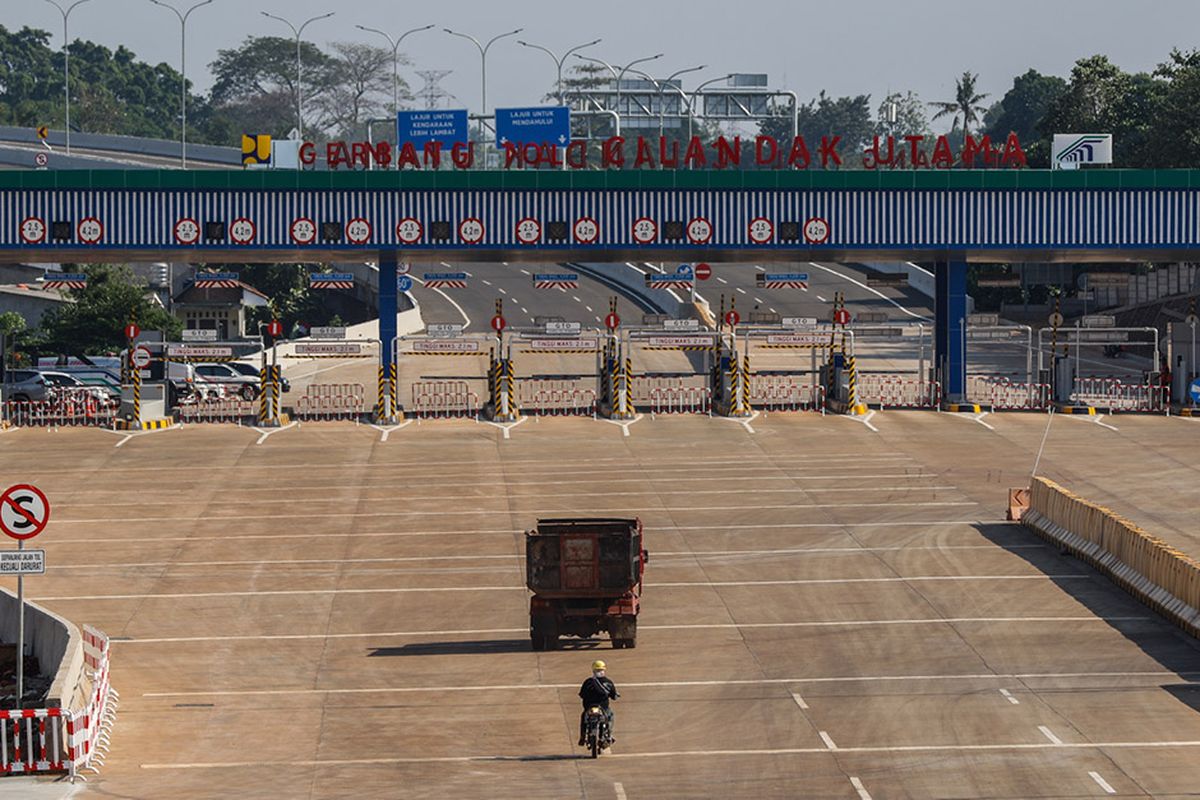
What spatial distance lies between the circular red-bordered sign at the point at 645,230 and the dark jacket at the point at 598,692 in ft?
122

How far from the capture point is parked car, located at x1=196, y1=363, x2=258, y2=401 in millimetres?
70125

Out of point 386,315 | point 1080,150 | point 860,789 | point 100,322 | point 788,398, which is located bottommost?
point 860,789

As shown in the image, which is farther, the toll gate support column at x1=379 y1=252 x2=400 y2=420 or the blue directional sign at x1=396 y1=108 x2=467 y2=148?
the blue directional sign at x1=396 y1=108 x2=467 y2=148

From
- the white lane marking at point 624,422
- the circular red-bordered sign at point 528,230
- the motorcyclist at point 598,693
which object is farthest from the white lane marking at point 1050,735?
the circular red-bordered sign at point 528,230

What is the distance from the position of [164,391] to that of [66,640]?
32960 mm

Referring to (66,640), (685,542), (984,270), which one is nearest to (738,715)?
(66,640)

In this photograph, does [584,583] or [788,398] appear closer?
[584,583]

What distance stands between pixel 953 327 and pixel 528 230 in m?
14.1

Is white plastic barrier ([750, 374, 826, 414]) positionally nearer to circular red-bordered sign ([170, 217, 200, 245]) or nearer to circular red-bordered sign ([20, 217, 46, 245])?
circular red-bordered sign ([170, 217, 200, 245])

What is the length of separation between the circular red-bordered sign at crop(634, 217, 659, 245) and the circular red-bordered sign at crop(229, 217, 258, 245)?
11.8 m

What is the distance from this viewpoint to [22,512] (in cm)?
2466

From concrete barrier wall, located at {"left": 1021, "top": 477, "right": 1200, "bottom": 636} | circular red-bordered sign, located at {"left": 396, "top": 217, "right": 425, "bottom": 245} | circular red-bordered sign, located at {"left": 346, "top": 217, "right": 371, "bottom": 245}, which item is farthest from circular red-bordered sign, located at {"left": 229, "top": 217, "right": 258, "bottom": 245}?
concrete barrier wall, located at {"left": 1021, "top": 477, "right": 1200, "bottom": 636}

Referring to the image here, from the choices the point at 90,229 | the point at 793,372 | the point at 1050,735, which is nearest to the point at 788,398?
the point at 793,372

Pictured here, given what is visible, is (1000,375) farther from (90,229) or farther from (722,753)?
(722,753)
